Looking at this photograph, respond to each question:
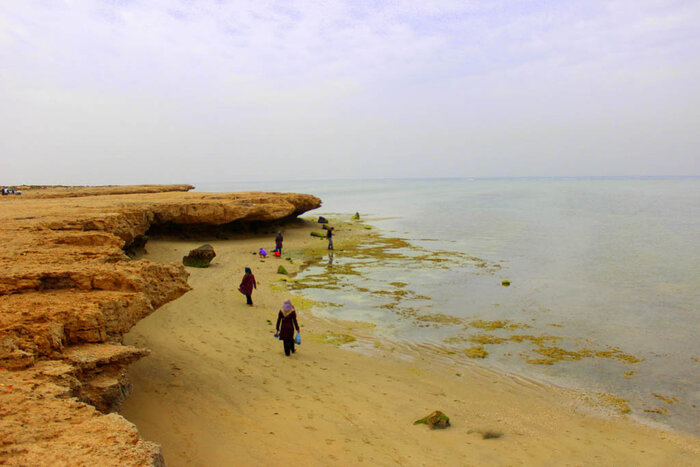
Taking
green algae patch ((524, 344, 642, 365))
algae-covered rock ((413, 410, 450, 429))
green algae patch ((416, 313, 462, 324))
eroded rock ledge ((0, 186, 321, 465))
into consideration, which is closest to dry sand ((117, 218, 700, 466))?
algae-covered rock ((413, 410, 450, 429))

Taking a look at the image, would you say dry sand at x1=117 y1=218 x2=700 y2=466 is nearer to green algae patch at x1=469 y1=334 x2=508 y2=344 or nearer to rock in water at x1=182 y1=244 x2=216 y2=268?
green algae patch at x1=469 y1=334 x2=508 y2=344

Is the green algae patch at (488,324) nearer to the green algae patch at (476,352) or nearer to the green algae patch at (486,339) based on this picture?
the green algae patch at (486,339)

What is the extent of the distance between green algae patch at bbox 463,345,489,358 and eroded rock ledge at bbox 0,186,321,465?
6927 millimetres

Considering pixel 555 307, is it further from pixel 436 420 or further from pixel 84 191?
pixel 84 191

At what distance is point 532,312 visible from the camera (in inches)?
558

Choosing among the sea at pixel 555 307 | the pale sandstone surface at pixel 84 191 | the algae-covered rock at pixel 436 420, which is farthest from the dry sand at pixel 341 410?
the pale sandstone surface at pixel 84 191

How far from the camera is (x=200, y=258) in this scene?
1845cm

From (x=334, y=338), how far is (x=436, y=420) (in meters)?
4.87

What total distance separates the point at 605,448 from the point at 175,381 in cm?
701

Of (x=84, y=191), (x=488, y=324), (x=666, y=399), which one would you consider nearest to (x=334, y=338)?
(x=488, y=324)

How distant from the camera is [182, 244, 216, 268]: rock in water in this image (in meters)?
18.3

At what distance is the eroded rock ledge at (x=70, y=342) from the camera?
3463mm

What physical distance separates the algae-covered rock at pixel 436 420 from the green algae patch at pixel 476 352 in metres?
3.76

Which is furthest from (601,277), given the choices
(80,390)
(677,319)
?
(80,390)
